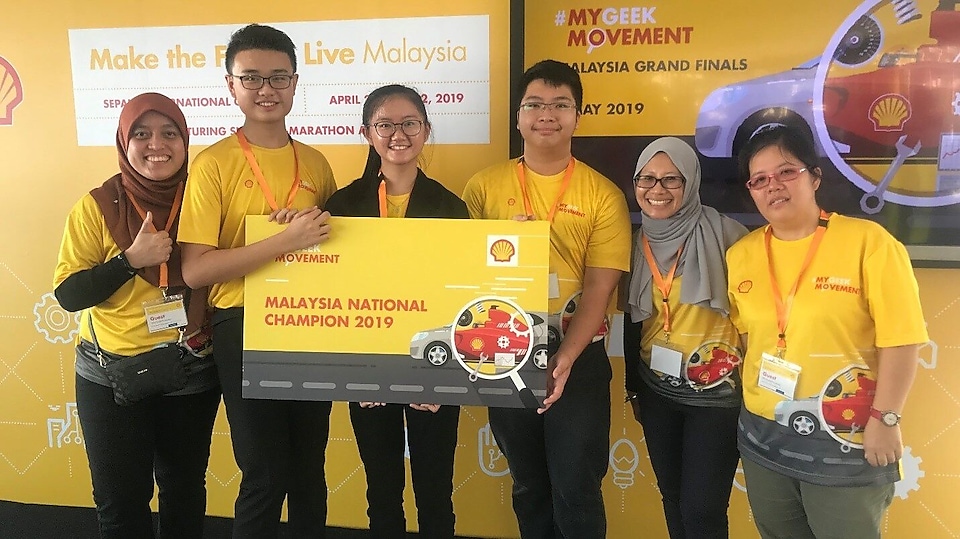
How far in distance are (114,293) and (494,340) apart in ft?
3.58

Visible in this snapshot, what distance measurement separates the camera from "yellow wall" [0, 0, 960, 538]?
7.19 ft

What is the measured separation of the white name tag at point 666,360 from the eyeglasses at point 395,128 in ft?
2.96

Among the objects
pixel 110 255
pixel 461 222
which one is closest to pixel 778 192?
pixel 461 222

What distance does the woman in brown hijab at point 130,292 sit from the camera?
1688 mm

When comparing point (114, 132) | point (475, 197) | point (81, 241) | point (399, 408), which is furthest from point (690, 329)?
point (114, 132)

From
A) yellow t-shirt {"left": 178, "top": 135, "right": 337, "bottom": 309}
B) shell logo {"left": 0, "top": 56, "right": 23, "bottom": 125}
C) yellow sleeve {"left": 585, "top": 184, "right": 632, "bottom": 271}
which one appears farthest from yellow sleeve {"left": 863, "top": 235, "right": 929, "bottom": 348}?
shell logo {"left": 0, "top": 56, "right": 23, "bottom": 125}

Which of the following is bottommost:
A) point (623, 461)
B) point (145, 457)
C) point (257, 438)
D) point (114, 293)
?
point (623, 461)

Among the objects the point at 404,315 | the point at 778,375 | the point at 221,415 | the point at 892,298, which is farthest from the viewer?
the point at 221,415

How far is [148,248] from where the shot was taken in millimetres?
1645

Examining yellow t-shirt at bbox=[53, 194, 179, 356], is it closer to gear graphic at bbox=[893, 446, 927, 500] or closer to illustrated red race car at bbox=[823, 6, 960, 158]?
illustrated red race car at bbox=[823, 6, 960, 158]

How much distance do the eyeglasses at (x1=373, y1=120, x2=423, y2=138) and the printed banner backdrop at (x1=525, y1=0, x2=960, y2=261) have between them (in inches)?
28.4

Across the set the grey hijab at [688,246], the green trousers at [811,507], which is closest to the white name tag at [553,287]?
the grey hijab at [688,246]

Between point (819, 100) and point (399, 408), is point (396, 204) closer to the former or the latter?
point (399, 408)

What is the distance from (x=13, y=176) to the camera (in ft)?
8.30
